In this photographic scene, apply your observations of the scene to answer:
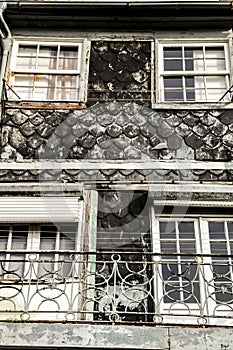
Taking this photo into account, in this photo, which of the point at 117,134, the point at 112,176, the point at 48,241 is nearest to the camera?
the point at 48,241

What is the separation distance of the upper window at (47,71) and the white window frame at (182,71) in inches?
53.5

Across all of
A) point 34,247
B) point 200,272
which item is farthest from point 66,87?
point 200,272

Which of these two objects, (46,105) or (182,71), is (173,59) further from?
(46,105)

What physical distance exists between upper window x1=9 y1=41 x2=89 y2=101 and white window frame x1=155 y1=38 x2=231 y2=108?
1359 millimetres

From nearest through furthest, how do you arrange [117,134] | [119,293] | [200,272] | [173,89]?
[200,272] < [119,293] < [117,134] < [173,89]

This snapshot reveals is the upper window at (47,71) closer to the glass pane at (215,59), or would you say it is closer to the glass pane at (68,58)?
the glass pane at (68,58)

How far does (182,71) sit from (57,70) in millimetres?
2285

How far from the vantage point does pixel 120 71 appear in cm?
1061

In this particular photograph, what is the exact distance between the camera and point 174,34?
11047mm

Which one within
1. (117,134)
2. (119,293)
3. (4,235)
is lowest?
(119,293)

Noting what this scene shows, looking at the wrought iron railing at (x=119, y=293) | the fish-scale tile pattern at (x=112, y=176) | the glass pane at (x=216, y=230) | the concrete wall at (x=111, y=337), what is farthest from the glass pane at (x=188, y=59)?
the concrete wall at (x=111, y=337)

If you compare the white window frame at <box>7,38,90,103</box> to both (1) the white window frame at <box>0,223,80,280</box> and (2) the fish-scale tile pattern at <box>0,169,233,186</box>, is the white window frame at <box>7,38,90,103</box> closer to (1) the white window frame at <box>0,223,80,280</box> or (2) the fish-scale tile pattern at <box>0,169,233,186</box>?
(2) the fish-scale tile pattern at <box>0,169,233,186</box>

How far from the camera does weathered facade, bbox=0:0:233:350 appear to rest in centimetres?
861

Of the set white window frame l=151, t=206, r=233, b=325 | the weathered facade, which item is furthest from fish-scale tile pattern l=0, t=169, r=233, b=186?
white window frame l=151, t=206, r=233, b=325
